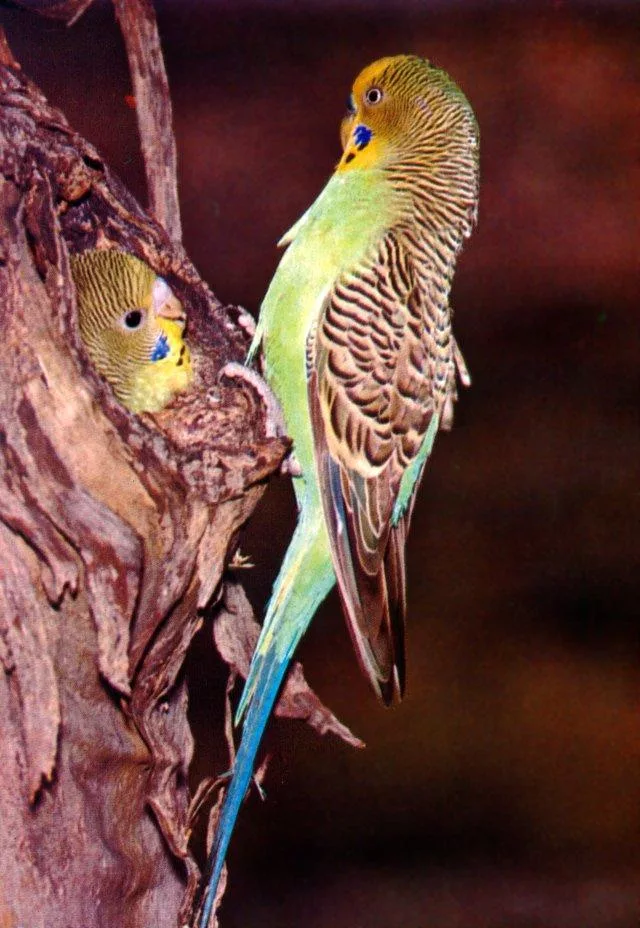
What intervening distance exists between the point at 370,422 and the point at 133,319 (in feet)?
1.39

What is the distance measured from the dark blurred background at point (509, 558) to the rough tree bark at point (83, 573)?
2.93 feet

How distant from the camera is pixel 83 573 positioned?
1357 mm

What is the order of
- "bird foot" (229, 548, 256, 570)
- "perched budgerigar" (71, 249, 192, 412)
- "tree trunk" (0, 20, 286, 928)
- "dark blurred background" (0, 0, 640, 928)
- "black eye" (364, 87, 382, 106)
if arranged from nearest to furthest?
"tree trunk" (0, 20, 286, 928) → "perched budgerigar" (71, 249, 192, 412) → "bird foot" (229, 548, 256, 570) → "black eye" (364, 87, 382, 106) → "dark blurred background" (0, 0, 640, 928)

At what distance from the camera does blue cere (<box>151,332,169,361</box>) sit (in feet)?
5.11

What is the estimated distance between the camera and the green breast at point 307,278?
1.67 metres

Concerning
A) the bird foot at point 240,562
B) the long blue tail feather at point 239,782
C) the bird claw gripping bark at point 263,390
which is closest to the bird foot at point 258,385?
the bird claw gripping bark at point 263,390

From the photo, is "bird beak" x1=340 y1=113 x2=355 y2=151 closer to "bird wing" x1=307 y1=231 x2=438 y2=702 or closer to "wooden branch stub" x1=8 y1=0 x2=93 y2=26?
"bird wing" x1=307 y1=231 x2=438 y2=702

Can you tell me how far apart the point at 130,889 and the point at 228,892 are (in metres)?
1.38

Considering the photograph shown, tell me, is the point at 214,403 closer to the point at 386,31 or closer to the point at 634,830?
the point at 386,31

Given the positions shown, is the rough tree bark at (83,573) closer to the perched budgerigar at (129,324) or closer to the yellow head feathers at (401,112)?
the perched budgerigar at (129,324)

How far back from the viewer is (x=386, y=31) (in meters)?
2.11

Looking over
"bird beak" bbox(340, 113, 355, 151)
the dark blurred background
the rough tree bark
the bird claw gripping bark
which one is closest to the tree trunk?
the rough tree bark

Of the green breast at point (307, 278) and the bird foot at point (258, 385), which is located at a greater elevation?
the green breast at point (307, 278)

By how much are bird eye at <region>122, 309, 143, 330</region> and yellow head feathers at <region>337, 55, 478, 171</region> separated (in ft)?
1.65
